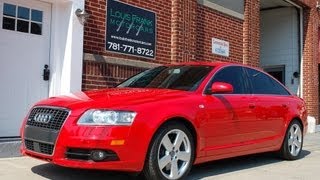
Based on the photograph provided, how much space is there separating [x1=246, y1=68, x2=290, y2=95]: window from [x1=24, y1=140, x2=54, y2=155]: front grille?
10.9 ft

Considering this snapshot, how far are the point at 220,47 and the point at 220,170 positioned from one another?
6.17 m

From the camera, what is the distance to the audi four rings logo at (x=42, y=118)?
19.6ft

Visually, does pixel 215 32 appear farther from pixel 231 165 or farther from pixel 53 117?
pixel 53 117

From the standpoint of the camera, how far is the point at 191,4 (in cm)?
1184

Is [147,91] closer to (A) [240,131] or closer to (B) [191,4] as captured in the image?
(A) [240,131]

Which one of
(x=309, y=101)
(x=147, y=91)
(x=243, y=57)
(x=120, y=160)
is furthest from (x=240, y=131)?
(x=309, y=101)

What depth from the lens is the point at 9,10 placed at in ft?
27.9

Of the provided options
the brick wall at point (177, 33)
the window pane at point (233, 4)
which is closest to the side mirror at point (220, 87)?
the brick wall at point (177, 33)

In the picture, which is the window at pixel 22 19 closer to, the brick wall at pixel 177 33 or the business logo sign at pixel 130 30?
the brick wall at pixel 177 33

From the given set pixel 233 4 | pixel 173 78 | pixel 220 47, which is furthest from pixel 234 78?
pixel 233 4

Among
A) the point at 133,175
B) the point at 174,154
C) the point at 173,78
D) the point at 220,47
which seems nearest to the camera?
Answer: the point at 174,154

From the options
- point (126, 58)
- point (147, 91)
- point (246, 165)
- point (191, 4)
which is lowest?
point (246, 165)

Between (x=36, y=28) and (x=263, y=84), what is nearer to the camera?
(x=263, y=84)

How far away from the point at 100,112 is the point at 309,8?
1345cm
